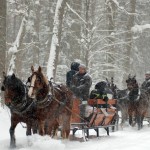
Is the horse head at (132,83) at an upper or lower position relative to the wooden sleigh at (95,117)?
upper

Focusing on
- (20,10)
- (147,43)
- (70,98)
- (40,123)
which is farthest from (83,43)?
(147,43)

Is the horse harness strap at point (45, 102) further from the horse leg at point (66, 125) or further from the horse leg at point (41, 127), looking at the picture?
the horse leg at point (66, 125)

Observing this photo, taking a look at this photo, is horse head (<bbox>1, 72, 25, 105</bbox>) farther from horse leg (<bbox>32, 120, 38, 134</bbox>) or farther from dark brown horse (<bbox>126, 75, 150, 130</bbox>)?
dark brown horse (<bbox>126, 75, 150, 130</bbox>)

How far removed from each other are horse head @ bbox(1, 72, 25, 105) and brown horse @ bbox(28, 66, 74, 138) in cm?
34

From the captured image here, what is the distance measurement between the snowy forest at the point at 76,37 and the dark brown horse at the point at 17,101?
16.5 feet

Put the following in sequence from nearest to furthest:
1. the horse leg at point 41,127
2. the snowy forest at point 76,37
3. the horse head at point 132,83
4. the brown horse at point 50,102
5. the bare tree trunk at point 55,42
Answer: the brown horse at point 50,102 < the horse leg at point 41,127 < the horse head at point 132,83 < the bare tree trunk at point 55,42 < the snowy forest at point 76,37

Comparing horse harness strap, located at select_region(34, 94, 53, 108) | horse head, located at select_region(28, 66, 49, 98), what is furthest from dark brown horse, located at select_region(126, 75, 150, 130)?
horse head, located at select_region(28, 66, 49, 98)

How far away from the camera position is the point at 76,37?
22.8m

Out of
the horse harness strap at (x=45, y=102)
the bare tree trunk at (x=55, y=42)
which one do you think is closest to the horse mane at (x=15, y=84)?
the horse harness strap at (x=45, y=102)

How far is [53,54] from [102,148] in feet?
34.3

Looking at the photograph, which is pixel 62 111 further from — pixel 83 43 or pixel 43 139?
pixel 83 43

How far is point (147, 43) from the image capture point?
39.4 m

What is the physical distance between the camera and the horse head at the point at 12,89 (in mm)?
9219

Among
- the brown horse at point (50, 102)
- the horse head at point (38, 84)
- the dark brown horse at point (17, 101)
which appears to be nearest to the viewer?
the horse head at point (38, 84)
